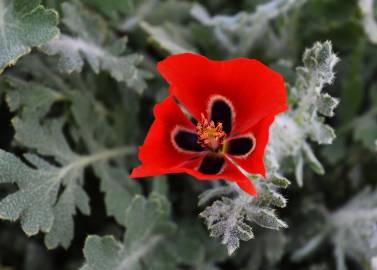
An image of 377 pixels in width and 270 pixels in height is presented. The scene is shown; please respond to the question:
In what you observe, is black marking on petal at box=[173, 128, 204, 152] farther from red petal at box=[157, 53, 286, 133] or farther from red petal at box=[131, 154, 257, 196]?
red petal at box=[131, 154, 257, 196]

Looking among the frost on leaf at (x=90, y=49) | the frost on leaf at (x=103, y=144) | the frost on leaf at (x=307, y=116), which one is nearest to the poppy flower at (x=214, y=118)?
the frost on leaf at (x=307, y=116)

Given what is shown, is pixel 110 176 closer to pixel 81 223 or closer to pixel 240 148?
pixel 81 223

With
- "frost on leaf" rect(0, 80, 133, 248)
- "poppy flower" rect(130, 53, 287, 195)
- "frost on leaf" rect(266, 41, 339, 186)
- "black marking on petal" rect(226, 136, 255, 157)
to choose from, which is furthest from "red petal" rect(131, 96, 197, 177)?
"frost on leaf" rect(0, 80, 133, 248)

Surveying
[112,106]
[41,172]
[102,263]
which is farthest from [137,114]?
[102,263]

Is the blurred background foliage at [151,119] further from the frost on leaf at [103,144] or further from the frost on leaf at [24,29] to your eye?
the frost on leaf at [24,29]

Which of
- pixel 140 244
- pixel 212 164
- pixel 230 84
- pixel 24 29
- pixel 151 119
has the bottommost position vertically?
pixel 140 244

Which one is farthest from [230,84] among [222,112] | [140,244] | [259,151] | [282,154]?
[140,244]

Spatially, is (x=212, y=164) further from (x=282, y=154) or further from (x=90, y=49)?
(x=90, y=49)
